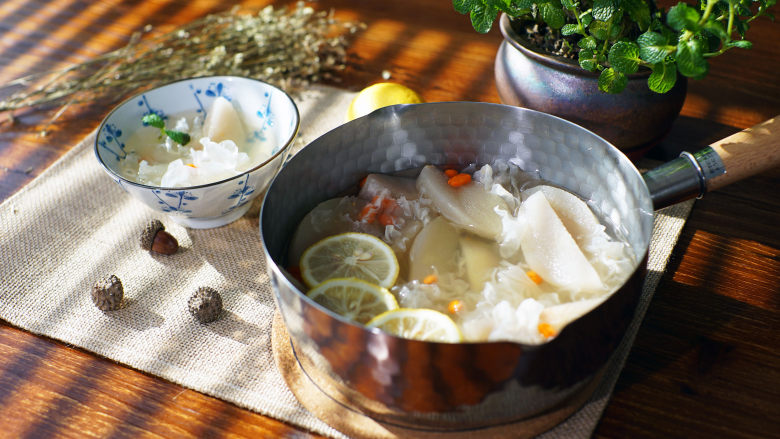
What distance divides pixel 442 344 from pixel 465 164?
49 cm

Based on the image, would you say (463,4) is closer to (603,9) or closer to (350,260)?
(603,9)

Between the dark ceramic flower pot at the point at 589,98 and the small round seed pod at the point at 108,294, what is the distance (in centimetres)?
75

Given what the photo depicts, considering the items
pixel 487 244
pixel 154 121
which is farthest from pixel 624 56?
pixel 154 121

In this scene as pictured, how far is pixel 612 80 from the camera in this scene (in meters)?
0.98

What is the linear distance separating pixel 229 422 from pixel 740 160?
2.61 feet

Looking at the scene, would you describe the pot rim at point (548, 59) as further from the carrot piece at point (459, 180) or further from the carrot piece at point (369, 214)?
the carrot piece at point (369, 214)

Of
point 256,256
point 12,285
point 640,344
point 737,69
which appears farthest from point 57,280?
point 737,69

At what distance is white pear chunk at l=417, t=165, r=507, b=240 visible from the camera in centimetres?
97

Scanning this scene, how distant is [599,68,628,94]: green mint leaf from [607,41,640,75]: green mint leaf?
0.8 inches

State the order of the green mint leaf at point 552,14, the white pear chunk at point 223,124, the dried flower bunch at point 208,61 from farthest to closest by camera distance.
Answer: the dried flower bunch at point 208,61 → the white pear chunk at point 223,124 → the green mint leaf at point 552,14

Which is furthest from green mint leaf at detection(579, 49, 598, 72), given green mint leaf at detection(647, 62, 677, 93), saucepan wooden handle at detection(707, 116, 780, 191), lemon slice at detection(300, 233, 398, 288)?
lemon slice at detection(300, 233, 398, 288)

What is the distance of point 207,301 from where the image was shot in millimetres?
977

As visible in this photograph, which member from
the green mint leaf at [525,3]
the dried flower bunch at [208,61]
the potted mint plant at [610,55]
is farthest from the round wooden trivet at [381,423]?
the dried flower bunch at [208,61]

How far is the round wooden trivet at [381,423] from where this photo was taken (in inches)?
31.6
